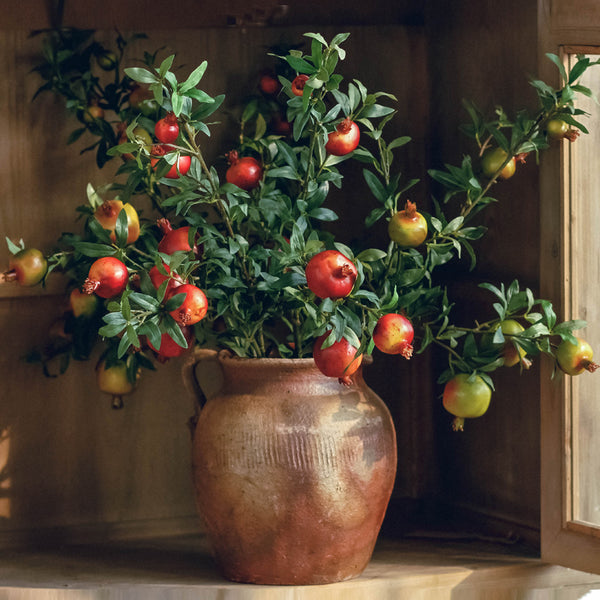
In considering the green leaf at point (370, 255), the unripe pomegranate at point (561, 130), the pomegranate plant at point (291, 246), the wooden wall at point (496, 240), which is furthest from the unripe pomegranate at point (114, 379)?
the unripe pomegranate at point (561, 130)

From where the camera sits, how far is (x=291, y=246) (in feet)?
4.30

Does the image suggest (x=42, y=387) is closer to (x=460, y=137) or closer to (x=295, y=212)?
(x=295, y=212)

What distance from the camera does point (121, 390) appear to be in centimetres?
160

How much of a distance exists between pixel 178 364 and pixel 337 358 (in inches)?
20.1

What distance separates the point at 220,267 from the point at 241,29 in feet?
1.68

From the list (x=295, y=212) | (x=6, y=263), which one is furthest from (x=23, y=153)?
(x=295, y=212)

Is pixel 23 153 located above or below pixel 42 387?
above

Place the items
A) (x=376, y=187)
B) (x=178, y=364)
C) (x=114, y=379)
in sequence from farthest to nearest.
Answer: (x=178, y=364)
(x=114, y=379)
(x=376, y=187)

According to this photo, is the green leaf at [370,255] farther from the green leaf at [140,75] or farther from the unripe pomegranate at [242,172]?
the green leaf at [140,75]

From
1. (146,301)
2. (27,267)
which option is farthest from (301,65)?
(27,267)

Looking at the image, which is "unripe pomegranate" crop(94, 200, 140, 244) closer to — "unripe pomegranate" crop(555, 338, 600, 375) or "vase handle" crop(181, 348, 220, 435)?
"vase handle" crop(181, 348, 220, 435)

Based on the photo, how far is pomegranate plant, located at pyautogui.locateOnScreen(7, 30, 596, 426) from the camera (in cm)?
126

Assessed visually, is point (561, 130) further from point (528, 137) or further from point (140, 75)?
point (140, 75)

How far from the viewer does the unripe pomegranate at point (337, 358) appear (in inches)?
50.7
